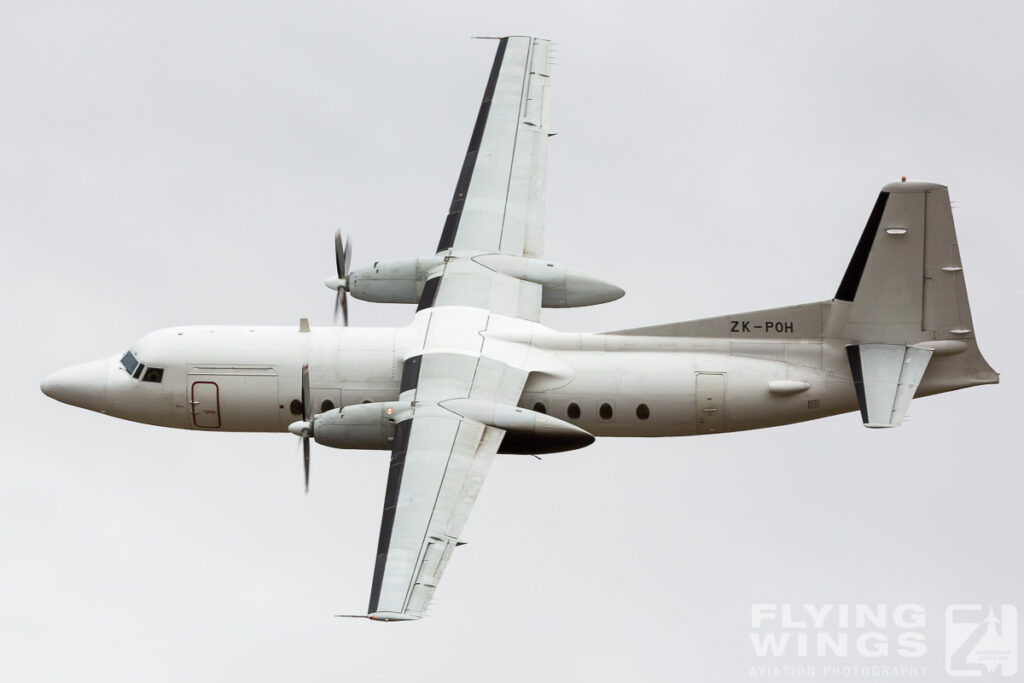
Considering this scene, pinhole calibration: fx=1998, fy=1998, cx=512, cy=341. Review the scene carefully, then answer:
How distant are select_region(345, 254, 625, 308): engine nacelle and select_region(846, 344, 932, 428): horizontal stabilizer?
6.95 meters

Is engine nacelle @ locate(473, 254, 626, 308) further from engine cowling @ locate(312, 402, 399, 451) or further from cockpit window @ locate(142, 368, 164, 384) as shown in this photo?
cockpit window @ locate(142, 368, 164, 384)

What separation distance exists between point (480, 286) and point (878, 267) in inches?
392

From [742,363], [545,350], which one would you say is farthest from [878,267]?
[545,350]

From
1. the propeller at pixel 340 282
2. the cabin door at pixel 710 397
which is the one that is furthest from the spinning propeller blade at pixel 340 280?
the cabin door at pixel 710 397

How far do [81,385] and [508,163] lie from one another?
12788 mm

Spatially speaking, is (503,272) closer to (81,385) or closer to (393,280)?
(393,280)

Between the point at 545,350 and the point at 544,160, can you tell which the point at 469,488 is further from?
the point at 544,160

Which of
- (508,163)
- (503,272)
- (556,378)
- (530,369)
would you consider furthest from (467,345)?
(508,163)

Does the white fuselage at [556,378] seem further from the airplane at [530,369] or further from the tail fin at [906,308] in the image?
the tail fin at [906,308]

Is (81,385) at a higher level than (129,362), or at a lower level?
lower

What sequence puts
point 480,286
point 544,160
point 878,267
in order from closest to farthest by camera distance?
point 878,267 < point 480,286 < point 544,160

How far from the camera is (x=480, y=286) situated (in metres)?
50.3

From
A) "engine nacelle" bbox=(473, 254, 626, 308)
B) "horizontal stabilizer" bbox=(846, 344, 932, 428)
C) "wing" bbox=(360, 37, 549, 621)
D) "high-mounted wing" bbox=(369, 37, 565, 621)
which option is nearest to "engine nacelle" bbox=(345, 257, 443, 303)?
"high-mounted wing" bbox=(369, 37, 565, 621)

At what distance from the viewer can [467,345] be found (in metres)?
48.2
